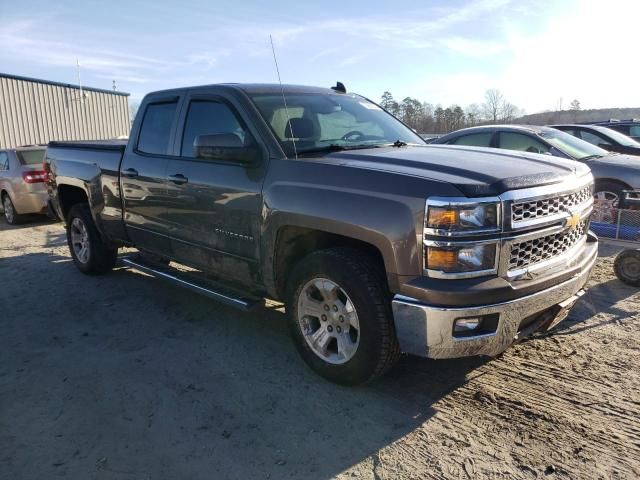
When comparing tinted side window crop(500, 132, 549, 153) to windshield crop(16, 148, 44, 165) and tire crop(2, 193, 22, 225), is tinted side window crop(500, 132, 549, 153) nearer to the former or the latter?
windshield crop(16, 148, 44, 165)

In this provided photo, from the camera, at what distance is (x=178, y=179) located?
14.4 ft

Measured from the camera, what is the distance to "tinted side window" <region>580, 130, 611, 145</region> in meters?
9.56

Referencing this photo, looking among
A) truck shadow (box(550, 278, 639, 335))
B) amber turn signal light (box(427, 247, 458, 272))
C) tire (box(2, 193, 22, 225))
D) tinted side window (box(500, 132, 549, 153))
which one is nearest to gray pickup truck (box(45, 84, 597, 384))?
amber turn signal light (box(427, 247, 458, 272))

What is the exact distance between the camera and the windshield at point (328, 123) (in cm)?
383

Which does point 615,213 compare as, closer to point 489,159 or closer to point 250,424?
point 489,159

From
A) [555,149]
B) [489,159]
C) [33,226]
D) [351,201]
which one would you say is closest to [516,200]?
[489,159]

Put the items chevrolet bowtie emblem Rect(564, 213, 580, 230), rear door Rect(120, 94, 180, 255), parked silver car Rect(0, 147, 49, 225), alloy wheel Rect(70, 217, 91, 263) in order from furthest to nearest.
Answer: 1. parked silver car Rect(0, 147, 49, 225)
2. alloy wheel Rect(70, 217, 91, 263)
3. rear door Rect(120, 94, 180, 255)
4. chevrolet bowtie emblem Rect(564, 213, 580, 230)

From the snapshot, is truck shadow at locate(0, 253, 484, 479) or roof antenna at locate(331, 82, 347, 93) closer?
truck shadow at locate(0, 253, 484, 479)

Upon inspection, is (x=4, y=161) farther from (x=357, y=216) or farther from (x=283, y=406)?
(x=357, y=216)

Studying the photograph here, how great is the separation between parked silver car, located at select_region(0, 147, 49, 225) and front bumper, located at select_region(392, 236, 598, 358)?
918cm

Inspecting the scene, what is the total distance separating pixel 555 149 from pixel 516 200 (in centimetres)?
542

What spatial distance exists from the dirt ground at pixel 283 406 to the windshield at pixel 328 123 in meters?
1.67

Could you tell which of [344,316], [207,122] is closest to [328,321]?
[344,316]

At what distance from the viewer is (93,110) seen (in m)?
26.0
